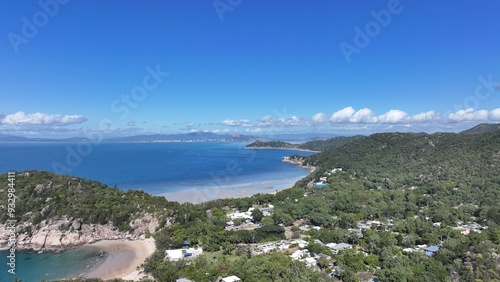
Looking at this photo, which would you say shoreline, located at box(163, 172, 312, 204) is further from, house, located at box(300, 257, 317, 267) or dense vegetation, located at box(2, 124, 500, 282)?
house, located at box(300, 257, 317, 267)

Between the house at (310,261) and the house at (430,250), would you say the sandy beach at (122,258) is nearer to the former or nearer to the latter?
the house at (310,261)

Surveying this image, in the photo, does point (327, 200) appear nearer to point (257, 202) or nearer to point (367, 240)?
point (257, 202)

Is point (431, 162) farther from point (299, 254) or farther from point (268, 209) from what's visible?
point (299, 254)

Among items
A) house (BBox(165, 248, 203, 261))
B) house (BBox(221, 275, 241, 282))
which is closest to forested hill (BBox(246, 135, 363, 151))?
house (BBox(165, 248, 203, 261))

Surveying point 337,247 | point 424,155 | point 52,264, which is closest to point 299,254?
point 337,247

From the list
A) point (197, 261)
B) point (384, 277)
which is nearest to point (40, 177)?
point (197, 261)

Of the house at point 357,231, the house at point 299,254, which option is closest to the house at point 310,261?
the house at point 299,254
